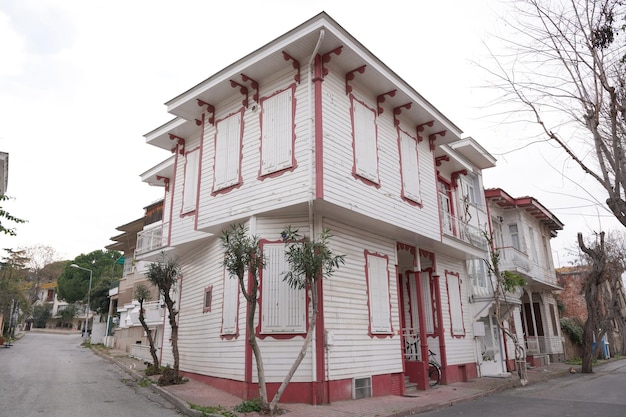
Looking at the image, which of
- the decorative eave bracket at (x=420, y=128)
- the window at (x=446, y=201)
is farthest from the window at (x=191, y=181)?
the window at (x=446, y=201)

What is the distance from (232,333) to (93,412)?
11.3 ft

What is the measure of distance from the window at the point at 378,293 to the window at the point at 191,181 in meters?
6.15

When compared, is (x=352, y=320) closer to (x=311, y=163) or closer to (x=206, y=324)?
(x=311, y=163)

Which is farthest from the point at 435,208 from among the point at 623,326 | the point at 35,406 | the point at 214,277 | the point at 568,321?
the point at 623,326

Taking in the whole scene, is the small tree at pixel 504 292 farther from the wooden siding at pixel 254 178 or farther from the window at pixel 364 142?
the wooden siding at pixel 254 178

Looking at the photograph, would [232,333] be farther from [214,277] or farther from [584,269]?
[584,269]

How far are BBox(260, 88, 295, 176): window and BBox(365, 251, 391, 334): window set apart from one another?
367 centimetres

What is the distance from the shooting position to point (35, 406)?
376 inches

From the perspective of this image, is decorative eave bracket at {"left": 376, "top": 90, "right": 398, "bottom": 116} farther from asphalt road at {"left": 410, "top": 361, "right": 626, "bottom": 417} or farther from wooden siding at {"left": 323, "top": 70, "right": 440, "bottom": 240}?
asphalt road at {"left": 410, "top": 361, "right": 626, "bottom": 417}

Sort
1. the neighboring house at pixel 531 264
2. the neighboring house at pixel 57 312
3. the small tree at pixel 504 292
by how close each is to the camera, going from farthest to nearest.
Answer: the neighboring house at pixel 57 312 → the neighboring house at pixel 531 264 → the small tree at pixel 504 292

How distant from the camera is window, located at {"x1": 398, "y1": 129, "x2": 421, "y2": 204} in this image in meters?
13.6

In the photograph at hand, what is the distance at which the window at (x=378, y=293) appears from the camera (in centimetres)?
1185

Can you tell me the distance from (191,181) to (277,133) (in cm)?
477

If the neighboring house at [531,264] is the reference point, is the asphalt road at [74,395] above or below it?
below
